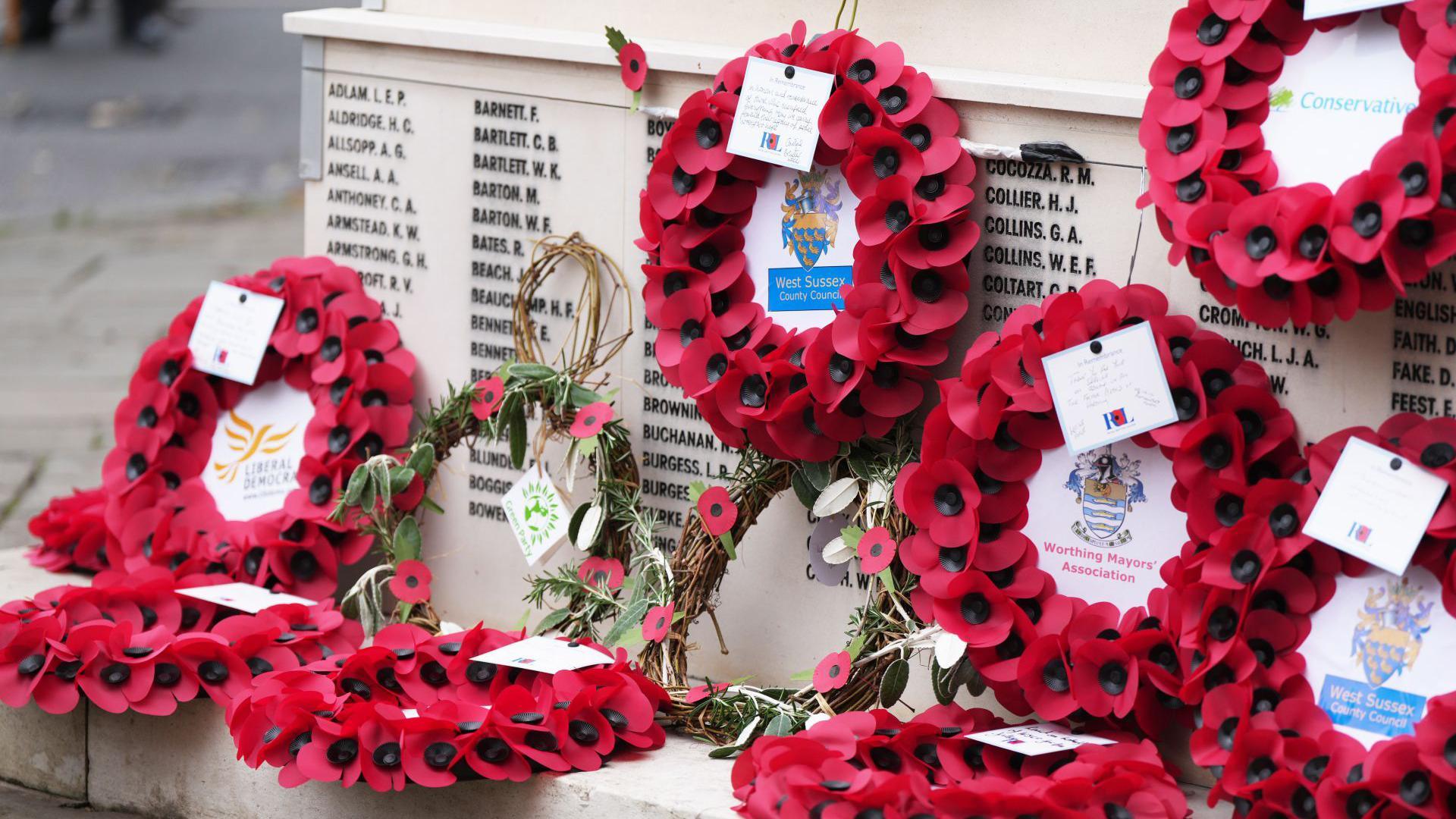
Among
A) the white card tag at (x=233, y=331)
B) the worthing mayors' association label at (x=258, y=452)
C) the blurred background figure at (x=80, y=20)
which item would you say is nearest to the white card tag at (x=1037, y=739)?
the worthing mayors' association label at (x=258, y=452)

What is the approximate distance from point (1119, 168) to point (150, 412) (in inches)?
83.3

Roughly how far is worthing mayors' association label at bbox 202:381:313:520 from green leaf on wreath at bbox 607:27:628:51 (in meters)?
1.03

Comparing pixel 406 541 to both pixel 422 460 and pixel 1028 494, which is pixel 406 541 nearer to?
pixel 422 460

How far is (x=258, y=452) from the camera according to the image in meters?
3.74

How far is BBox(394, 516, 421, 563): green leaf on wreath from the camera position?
3.54m

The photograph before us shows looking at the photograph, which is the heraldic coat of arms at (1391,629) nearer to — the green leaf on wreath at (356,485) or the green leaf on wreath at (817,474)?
the green leaf on wreath at (817,474)

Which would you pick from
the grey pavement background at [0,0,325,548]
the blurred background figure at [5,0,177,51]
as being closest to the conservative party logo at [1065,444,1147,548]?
the grey pavement background at [0,0,325,548]

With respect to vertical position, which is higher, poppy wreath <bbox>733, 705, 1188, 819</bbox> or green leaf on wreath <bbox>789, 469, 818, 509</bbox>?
green leaf on wreath <bbox>789, 469, 818, 509</bbox>

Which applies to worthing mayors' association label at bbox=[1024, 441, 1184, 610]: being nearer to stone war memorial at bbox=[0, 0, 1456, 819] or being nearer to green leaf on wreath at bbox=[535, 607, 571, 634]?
stone war memorial at bbox=[0, 0, 1456, 819]

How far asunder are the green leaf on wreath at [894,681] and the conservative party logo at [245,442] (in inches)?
59.0

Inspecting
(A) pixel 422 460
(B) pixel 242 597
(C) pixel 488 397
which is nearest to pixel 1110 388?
(C) pixel 488 397

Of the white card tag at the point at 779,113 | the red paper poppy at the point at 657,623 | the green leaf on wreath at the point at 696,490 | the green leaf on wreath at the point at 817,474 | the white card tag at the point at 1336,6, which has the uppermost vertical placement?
the white card tag at the point at 1336,6

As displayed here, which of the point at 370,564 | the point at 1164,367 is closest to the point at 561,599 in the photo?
the point at 370,564

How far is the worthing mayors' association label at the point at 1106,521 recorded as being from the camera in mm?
2791
